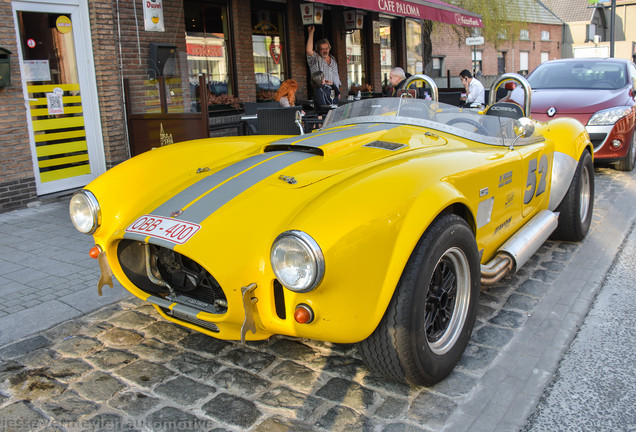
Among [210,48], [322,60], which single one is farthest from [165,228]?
[322,60]

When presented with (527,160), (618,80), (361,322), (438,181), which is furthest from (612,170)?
(361,322)

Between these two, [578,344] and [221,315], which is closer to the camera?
[221,315]

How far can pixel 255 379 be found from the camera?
9.34ft

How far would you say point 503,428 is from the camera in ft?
7.86

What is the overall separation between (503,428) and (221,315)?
1.31 metres

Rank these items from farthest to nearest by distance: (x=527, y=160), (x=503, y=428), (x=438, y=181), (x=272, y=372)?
(x=527, y=160) < (x=272, y=372) < (x=438, y=181) < (x=503, y=428)

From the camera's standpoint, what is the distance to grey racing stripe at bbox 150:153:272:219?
2910 millimetres

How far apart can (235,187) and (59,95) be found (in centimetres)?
543

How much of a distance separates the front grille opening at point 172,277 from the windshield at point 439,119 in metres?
1.77

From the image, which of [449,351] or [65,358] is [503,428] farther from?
[65,358]

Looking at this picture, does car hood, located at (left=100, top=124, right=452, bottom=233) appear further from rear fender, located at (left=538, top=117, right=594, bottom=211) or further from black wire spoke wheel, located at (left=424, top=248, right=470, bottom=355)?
rear fender, located at (left=538, top=117, right=594, bottom=211)

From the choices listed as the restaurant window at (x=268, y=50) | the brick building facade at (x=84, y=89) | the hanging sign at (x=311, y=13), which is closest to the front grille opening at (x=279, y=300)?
the brick building facade at (x=84, y=89)

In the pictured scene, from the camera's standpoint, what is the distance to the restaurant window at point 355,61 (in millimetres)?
13859

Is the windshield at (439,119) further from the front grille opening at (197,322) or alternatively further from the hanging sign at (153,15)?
the hanging sign at (153,15)
